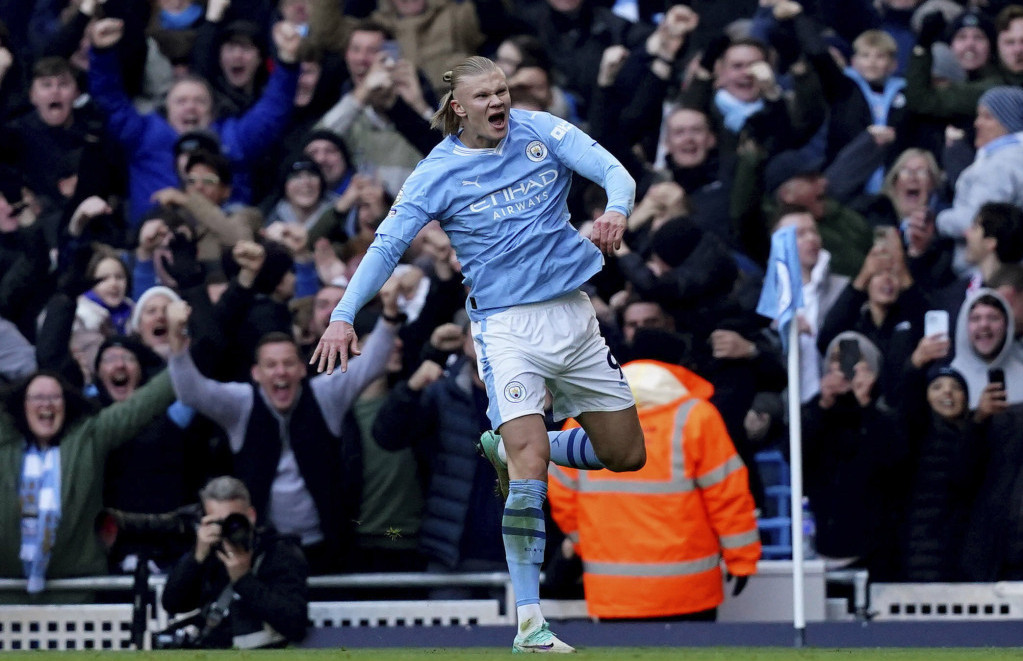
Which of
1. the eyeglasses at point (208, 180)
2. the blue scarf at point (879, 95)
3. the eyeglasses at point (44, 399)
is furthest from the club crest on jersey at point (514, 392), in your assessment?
the blue scarf at point (879, 95)

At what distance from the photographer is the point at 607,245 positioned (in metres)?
6.78

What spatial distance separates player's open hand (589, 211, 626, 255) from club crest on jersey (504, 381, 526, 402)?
2.42 ft

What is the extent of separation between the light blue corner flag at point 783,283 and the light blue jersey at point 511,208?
199cm

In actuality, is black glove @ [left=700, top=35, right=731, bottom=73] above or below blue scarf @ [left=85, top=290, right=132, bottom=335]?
above

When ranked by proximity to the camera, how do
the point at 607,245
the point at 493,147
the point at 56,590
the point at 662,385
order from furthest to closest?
the point at 56,590 < the point at 662,385 < the point at 493,147 < the point at 607,245

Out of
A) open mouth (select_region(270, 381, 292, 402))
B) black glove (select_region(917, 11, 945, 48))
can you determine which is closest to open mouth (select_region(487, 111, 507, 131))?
open mouth (select_region(270, 381, 292, 402))

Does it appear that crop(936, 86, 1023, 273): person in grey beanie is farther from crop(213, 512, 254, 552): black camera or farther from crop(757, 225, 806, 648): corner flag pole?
crop(213, 512, 254, 552): black camera

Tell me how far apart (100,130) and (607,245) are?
6.99m

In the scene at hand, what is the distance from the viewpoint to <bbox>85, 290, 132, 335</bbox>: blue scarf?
11.6 metres

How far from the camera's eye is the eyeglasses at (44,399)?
10109 mm

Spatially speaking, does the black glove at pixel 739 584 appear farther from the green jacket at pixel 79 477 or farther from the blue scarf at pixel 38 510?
the blue scarf at pixel 38 510

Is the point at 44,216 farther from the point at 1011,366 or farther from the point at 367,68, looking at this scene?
the point at 1011,366

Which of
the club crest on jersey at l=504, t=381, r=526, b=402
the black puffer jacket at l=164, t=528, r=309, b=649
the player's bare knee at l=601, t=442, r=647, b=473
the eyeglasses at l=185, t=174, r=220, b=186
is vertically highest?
the eyeglasses at l=185, t=174, r=220, b=186

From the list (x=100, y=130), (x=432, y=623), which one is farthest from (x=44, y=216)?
(x=432, y=623)
